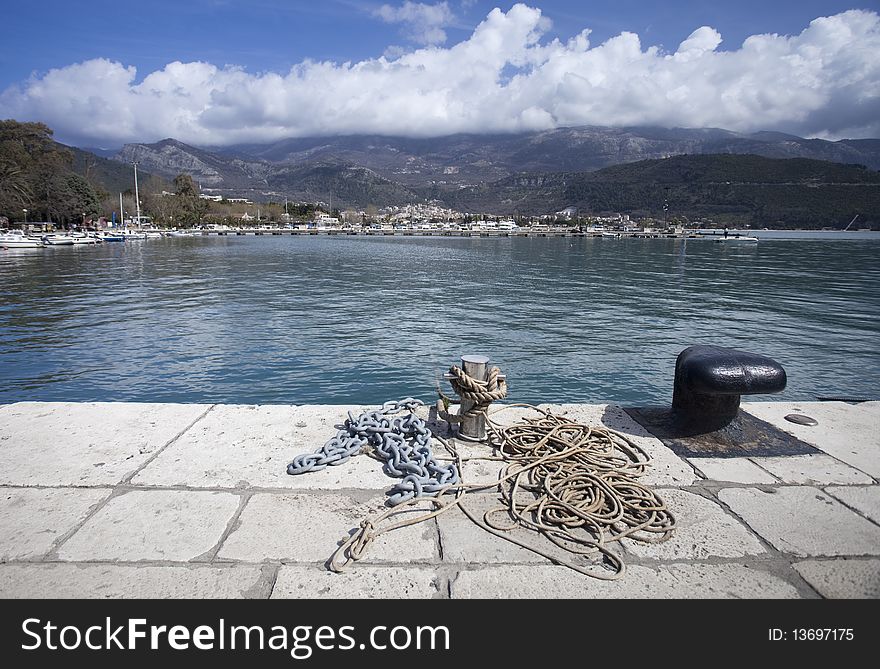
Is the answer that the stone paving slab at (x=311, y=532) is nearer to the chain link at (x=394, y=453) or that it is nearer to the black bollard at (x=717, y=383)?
the chain link at (x=394, y=453)

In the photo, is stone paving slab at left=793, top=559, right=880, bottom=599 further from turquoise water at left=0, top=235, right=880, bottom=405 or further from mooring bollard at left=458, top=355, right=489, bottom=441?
turquoise water at left=0, top=235, right=880, bottom=405

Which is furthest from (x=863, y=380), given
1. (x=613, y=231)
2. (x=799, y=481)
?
(x=613, y=231)

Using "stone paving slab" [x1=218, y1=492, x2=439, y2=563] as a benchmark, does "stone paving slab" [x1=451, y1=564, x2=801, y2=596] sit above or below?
below

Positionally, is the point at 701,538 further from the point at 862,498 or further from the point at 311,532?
the point at 311,532

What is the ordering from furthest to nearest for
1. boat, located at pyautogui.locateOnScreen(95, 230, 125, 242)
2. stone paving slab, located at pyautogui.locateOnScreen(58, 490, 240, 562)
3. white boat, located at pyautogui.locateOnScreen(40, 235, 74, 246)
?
boat, located at pyautogui.locateOnScreen(95, 230, 125, 242) → white boat, located at pyautogui.locateOnScreen(40, 235, 74, 246) → stone paving slab, located at pyautogui.locateOnScreen(58, 490, 240, 562)

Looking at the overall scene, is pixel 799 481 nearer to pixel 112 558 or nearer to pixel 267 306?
pixel 112 558

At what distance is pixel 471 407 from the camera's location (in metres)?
4.64

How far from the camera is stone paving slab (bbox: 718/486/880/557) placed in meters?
3.13

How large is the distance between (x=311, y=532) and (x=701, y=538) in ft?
7.82

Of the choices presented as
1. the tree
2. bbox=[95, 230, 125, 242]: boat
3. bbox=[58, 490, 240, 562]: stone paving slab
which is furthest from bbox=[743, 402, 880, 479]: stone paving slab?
the tree

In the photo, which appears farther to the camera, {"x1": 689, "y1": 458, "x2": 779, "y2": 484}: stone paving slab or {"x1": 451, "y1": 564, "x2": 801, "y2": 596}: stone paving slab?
{"x1": 689, "y1": 458, "x2": 779, "y2": 484}: stone paving slab

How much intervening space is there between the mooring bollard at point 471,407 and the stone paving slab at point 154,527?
199 centimetres

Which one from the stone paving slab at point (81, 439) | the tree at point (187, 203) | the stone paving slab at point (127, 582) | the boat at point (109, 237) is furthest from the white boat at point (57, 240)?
the stone paving slab at point (127, 582)

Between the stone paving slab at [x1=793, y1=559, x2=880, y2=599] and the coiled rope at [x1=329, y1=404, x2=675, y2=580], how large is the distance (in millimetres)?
735
